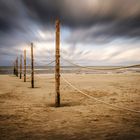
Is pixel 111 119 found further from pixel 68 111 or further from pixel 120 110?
pixel 68 111

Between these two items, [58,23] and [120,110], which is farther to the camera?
[58,23]

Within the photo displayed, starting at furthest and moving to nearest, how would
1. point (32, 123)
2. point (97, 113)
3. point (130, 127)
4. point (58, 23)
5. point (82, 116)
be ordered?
point (58, 23), point (97, 113), point (82, 116), point (32, 123), point (130, 127)

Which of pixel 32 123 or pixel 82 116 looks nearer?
pixel 32 123

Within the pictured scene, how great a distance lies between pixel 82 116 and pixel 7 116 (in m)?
2.45

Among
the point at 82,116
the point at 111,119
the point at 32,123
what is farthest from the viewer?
the point at 82,116

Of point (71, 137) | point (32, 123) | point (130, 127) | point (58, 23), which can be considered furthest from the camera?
point (58, 23)

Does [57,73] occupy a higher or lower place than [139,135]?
higher

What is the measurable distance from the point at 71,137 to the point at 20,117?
2337 mm

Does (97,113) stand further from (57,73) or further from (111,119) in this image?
(57,73)

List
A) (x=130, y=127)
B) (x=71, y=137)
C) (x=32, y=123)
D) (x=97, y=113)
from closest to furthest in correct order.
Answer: (x=71, y=137) → (x=130, y=127) → (x=32, y=123) → (x=97, y=113)

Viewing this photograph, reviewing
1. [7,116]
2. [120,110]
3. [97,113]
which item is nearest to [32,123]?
[7,116]

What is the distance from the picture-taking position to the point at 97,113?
19.5 feet

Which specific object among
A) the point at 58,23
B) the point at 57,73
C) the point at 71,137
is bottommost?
the point at 71,137

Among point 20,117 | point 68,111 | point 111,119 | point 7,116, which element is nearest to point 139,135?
point 111,119
